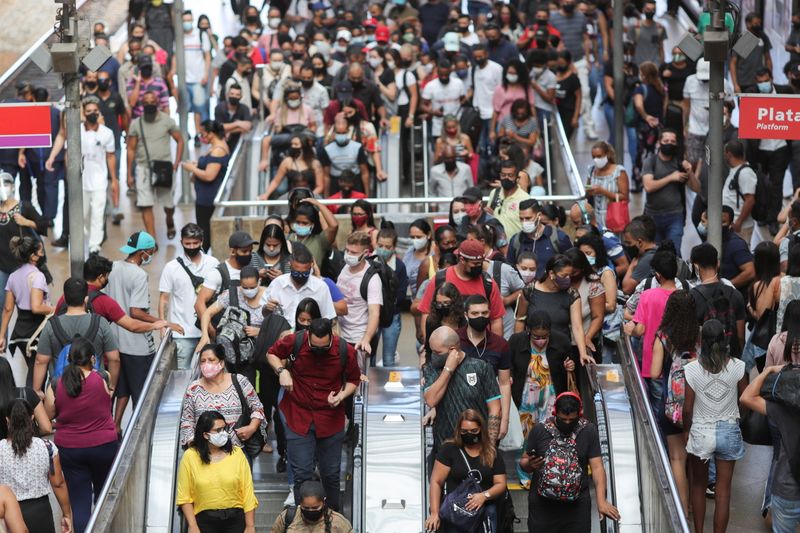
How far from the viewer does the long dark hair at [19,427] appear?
999cm

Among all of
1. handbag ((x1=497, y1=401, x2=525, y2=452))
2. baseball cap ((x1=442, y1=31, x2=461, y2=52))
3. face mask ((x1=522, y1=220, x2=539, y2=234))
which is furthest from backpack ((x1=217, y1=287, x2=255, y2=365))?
baseball cap ((x1=442, y1=31, x2=461, y2=52))

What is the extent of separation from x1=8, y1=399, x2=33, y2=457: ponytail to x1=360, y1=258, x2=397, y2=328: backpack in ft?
11.2

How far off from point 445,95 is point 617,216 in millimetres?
4738

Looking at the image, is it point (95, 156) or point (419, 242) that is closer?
point (419, 242)

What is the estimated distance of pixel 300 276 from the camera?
11977 mm

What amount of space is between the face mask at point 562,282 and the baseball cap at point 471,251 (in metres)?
0.59

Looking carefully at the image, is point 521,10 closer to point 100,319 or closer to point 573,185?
point 573,185

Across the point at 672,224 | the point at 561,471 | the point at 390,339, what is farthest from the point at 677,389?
the point at 672,224

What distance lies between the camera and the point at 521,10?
27.5 m

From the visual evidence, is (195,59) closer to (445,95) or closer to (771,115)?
(445,95)

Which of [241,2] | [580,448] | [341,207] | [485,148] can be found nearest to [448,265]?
[580,448]

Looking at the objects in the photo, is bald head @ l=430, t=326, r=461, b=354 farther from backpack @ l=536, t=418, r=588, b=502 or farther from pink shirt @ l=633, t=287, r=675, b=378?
pink shirt @ l=633, t=287, r=675, b=378

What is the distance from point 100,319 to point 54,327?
35 cm

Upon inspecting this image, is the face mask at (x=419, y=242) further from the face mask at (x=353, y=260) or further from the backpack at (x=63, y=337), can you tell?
the backpack at (x=63, y=337)
